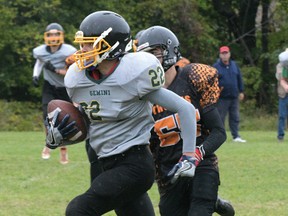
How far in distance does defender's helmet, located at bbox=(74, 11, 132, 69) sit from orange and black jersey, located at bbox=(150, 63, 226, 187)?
20.9 inches

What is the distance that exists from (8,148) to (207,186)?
27.1 ft

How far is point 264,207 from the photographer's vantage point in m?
6.79

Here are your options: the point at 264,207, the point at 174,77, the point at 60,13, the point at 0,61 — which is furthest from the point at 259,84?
the point at 174,77

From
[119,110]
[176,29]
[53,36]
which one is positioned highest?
[119,110]

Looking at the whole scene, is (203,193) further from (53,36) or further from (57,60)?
(53,36)

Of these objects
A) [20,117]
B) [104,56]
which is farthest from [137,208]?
[20,117]

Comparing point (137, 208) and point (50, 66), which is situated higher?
point (137, 208)

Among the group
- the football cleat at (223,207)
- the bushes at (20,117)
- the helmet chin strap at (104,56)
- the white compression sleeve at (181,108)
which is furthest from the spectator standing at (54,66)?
the bushes at (20,117)

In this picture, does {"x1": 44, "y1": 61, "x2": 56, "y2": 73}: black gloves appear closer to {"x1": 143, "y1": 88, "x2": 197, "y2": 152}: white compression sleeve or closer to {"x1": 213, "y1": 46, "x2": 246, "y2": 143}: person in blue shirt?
{"x1": 213, "y1": 46, "x2": 246, "y2": 143}: person in blue shirt

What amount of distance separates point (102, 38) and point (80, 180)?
14.6ft

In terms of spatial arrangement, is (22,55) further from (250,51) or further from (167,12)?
(250,51)

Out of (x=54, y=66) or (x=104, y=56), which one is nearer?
(x=104, y=56)

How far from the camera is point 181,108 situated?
416cm

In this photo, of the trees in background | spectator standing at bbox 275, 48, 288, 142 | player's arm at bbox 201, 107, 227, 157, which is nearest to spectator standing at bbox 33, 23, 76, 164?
spectator standing at bbox 275, 48, 288, 142
